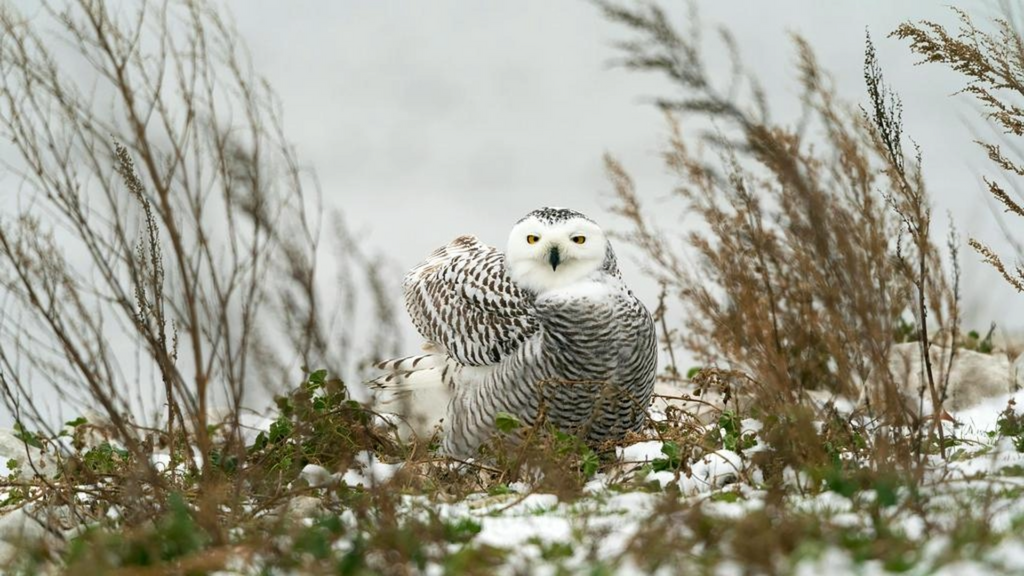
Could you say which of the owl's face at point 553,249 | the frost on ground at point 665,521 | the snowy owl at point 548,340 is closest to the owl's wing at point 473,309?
the snowy owl at point 548,340

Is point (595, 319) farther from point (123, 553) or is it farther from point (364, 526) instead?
point (123, 553)

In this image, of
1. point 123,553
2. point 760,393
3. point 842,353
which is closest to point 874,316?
point 842,353

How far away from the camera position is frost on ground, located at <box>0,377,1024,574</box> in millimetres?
3811

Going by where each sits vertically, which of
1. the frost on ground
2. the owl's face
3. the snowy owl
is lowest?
the frost on ground

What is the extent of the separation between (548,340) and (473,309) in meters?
0.53

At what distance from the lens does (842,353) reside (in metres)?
5.09

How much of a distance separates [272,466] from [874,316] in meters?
3.60

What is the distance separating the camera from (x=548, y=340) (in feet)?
21.7

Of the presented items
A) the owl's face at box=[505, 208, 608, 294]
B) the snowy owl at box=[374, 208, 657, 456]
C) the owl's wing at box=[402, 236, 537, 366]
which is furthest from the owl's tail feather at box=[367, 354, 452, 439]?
the owl's face at box=[505, 208, 608, 294]

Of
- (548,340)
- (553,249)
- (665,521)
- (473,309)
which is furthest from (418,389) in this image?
(665,521)

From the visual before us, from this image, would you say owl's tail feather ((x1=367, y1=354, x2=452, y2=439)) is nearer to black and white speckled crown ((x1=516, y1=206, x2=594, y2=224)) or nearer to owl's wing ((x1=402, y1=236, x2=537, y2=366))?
owl's wing ((x1=402, y1=236, x2=537, y2=366))

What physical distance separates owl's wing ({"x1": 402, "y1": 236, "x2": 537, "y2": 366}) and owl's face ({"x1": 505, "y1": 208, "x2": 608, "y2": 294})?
12 centimetres

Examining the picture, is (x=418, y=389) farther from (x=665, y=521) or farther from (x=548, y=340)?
(x=665, y=521)

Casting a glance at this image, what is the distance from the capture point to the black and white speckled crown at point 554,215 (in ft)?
21.8
